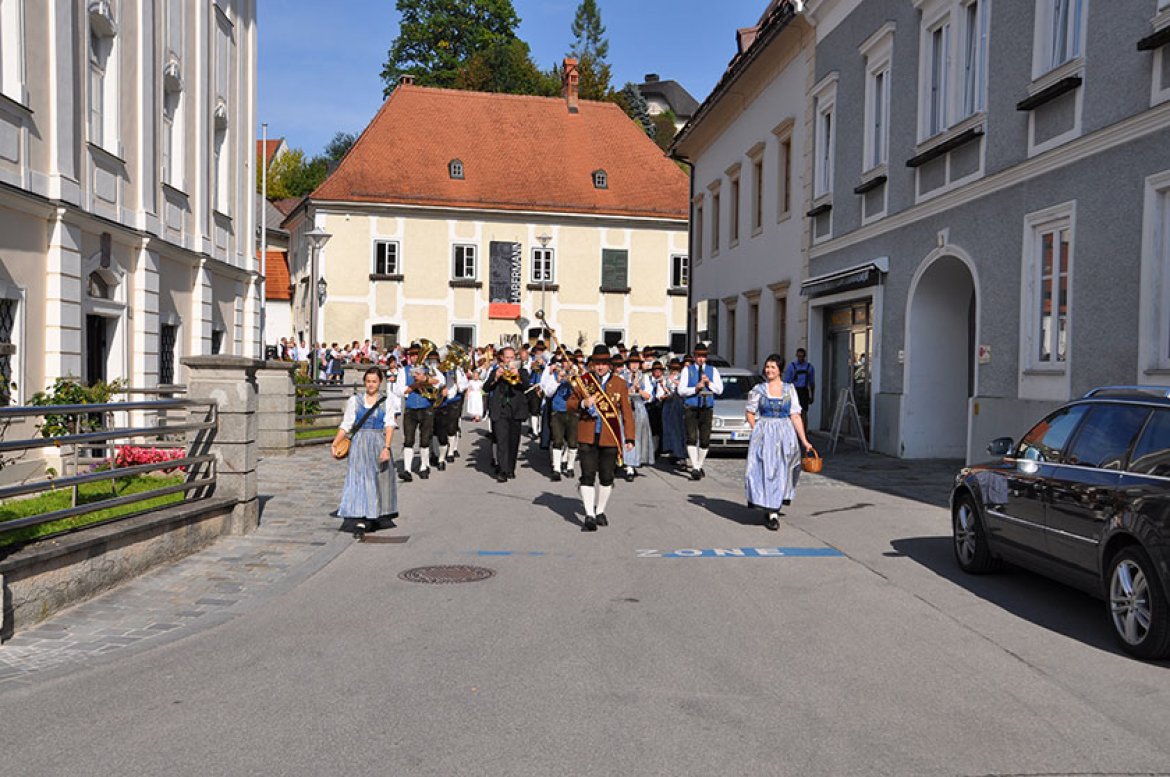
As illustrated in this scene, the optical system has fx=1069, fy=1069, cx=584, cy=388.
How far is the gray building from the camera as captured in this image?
1205cm

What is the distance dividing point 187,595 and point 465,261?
136ft

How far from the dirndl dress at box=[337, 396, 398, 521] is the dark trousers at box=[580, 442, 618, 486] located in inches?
85.8

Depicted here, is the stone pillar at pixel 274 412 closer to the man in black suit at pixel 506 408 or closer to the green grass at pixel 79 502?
the man in black suit at pixel 506 408

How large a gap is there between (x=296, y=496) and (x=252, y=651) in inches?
293

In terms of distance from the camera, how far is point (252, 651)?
20.9ft

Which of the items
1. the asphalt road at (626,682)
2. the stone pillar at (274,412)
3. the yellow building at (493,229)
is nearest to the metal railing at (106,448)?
the asphalt road at (626,682)

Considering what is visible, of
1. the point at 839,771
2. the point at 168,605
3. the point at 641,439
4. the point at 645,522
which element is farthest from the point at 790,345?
the point at 839,771

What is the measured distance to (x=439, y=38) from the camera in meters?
62.8

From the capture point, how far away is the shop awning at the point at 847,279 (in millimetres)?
19547

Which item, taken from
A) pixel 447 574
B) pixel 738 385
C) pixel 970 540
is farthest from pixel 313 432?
pixel 970 540

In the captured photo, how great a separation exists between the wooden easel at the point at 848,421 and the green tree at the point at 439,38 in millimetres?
45739

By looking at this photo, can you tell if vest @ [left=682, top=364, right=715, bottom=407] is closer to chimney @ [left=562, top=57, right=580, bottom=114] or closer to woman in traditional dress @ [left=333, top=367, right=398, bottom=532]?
woman in traditional dress @ [left=333, top=367, right=398, bottom=532]

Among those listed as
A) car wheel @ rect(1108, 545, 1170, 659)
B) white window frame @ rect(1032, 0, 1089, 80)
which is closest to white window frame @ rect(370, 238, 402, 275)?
white window frame @ rect(1032, 0, 1089, 80)

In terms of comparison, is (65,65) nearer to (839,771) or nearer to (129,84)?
(129,84)
